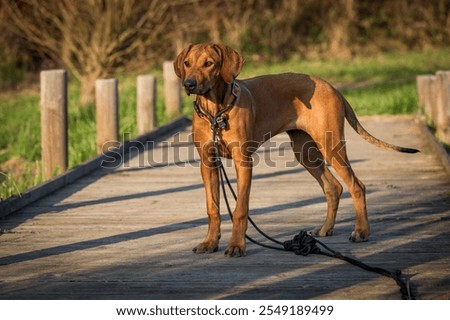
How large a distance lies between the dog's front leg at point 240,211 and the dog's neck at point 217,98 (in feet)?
1.01

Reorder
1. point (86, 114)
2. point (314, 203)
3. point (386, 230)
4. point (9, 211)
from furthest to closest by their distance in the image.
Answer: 1. point (86, 114)
2. point (314, 203)
3. point (9, 211)
4. point (386, 230)

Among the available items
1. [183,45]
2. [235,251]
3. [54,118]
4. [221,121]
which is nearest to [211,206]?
[235,251]

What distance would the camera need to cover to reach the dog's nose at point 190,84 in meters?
5.55

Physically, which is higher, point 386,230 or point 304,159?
point 304,159

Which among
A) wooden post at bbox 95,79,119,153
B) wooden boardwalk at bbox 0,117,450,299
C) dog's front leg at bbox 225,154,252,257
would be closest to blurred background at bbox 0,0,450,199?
wooden post at bbox 95,79,119,153

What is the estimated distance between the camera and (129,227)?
6.62 meters

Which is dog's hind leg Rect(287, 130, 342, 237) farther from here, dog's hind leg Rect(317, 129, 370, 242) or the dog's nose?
the dog's nose

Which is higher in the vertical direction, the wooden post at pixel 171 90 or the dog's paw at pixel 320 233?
the wooden post at pixel 171 90

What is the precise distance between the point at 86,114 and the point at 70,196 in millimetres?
6275

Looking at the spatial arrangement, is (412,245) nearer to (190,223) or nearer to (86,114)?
(190,223)

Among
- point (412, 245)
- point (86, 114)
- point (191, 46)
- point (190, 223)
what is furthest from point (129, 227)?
point (86, 114)

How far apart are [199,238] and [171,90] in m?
8.37

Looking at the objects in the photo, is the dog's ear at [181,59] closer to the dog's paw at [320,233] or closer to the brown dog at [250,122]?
the brown dog at [250,122]

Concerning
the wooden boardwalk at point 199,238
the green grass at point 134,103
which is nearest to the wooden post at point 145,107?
→ the green grass at point 134,103
